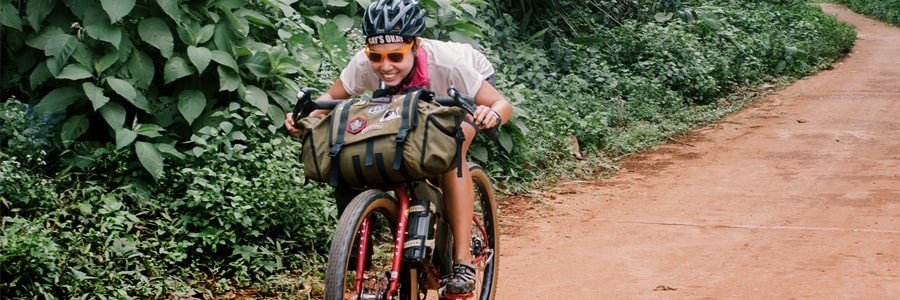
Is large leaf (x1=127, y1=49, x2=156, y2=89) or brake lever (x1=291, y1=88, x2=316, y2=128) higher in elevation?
brake lever (x1=291, y1=88, x2=316, y2=128)

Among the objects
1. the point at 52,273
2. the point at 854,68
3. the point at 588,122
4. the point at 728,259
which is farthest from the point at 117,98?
the point at 854,68

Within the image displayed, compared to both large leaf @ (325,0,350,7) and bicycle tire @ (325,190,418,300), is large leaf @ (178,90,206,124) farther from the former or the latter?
bicycle tire @ (325,190,418,300)

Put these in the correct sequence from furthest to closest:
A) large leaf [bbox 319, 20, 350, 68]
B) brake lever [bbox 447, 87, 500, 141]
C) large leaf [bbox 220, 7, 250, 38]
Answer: large leaf [bbox 319, 20, 350, 68] < large leaf [bbox 220, 7, 250, 38] < brake lever [bbox 447, 87, 500, 141]

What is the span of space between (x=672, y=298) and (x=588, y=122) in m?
4.30

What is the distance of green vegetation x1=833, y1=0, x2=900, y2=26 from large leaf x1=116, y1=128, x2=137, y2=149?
23759mm

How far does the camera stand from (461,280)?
13.4ft

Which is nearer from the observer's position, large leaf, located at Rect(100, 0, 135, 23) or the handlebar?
the handlebar

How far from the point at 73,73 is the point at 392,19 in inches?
85.9

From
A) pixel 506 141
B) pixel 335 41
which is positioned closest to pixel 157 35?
pixel 335 41

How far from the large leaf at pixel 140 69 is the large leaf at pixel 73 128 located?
1.07 feet

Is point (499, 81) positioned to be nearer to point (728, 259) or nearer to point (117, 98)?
point (728, 259)

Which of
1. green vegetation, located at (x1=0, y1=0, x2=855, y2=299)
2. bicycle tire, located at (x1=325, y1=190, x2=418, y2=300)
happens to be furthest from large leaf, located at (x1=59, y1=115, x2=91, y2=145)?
bicycle tire, located at (x1=325, y1=190, x2=418, y2=300)

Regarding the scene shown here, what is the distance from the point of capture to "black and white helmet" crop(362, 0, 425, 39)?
3.87 metres

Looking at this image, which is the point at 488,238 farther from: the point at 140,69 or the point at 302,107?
the point at 140,69
